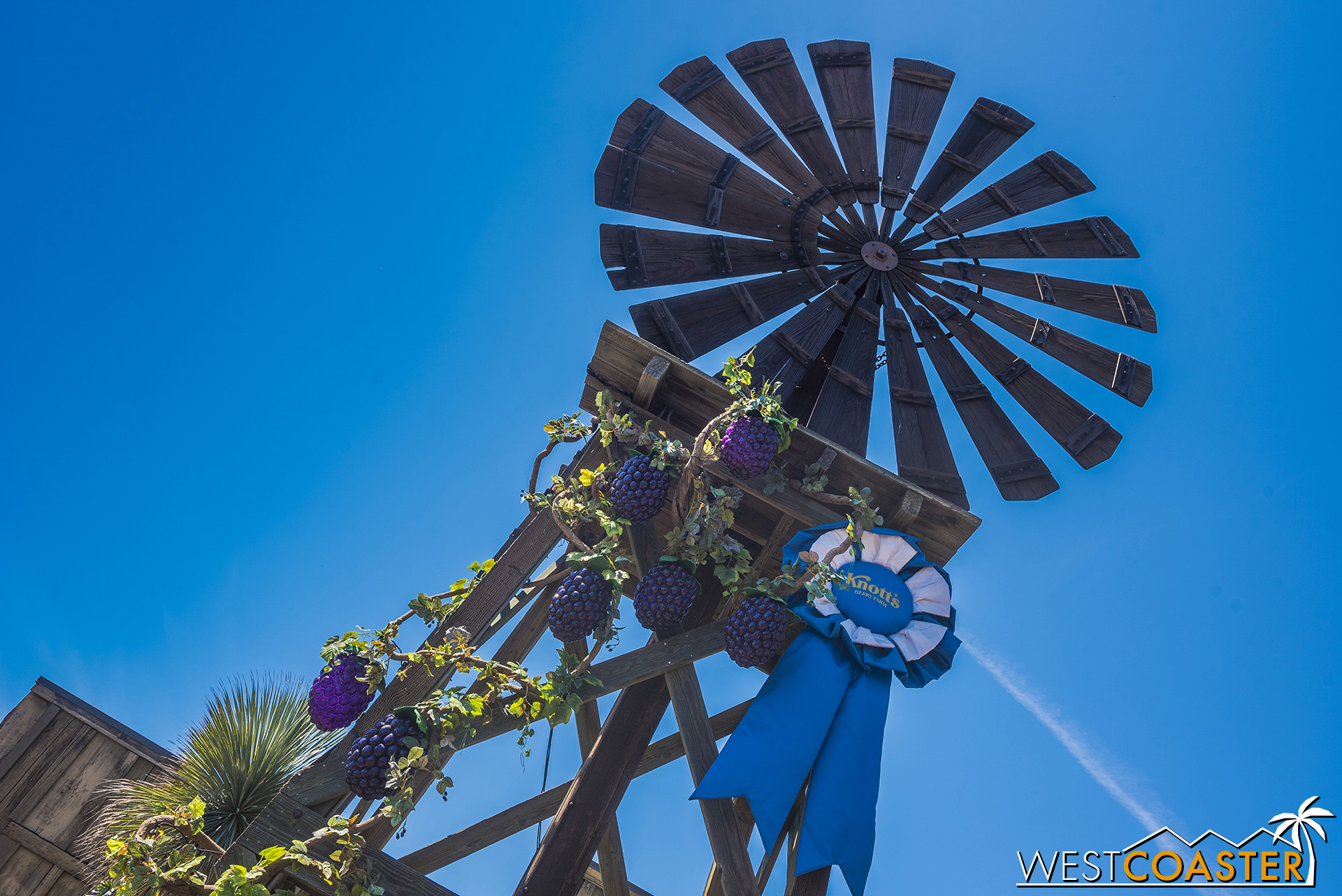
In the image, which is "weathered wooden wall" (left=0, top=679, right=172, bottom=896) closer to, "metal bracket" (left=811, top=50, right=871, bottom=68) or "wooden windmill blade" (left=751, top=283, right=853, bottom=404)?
"wooden windmill blade" (left=751, top=283, right=853, bottom=404)

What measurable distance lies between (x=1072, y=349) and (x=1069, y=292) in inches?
12.9

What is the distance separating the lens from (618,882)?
12.9 feet

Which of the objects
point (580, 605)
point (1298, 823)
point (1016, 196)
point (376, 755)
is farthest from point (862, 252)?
point (1298, 823)

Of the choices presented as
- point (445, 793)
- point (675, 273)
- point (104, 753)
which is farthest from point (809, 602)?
point (104, 753)

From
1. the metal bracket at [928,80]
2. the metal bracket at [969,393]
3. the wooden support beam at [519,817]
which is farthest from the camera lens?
the metal bracket at [928,80]

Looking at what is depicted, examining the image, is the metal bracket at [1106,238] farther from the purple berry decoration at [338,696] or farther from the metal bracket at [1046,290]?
the purple berry decoration at [338,696]

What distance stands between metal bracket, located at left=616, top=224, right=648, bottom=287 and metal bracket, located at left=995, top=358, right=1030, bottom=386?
181cm

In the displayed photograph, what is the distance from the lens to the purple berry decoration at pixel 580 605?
318 centimetres

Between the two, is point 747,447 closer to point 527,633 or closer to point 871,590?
point 871,590

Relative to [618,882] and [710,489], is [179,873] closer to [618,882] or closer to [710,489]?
[618,882]

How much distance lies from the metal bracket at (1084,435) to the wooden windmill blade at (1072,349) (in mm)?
183

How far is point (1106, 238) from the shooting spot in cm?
471

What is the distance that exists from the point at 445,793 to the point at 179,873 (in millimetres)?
777

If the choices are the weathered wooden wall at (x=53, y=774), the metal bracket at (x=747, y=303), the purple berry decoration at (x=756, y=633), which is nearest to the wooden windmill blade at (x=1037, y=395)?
the metal bracket at (x=747, y=303)
